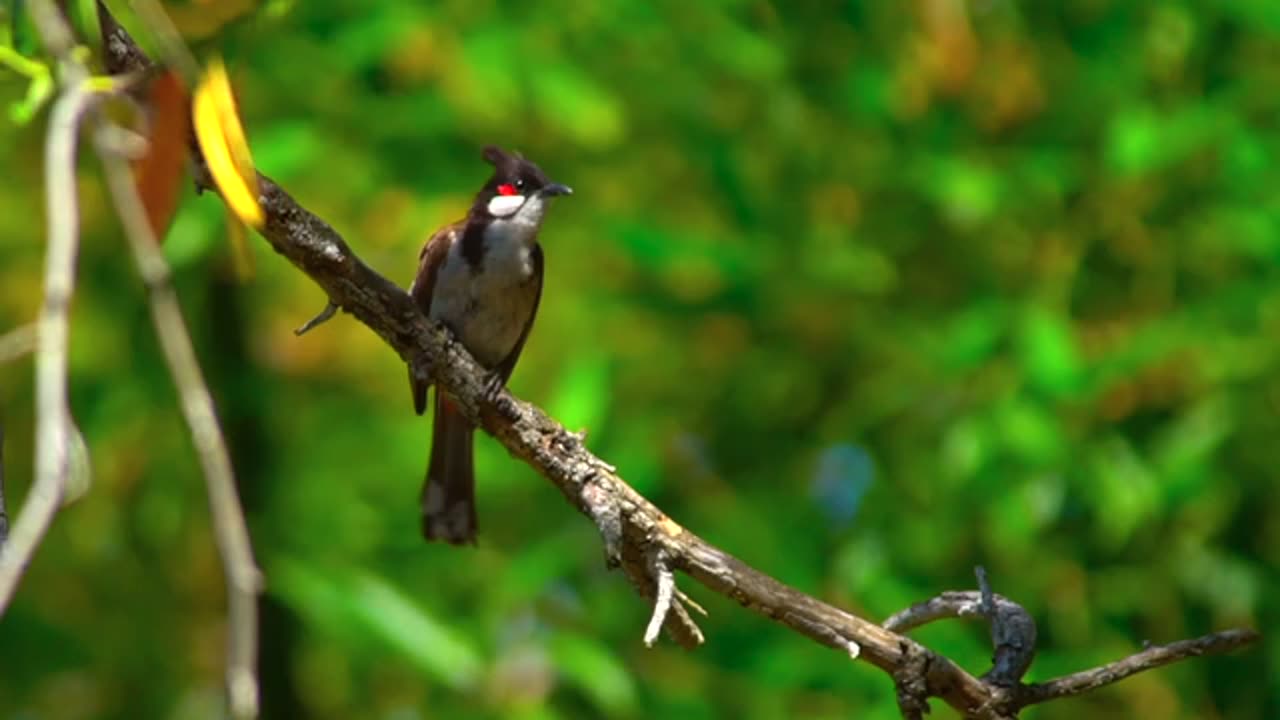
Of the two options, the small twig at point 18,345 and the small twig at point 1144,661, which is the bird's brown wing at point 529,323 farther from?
the small twig at point 18,345

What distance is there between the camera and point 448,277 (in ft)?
15.4

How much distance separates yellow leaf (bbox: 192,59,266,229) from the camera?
1872 millimetres

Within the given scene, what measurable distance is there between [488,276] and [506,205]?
19cm

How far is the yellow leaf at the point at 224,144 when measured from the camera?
1.87 metres

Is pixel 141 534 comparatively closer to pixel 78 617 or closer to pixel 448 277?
pixel 78 617

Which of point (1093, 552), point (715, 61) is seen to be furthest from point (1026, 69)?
point (1093, 552)

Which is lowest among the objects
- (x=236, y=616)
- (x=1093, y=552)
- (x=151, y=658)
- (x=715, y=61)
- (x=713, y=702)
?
(x=236, y=616)

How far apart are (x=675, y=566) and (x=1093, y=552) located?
334 cm

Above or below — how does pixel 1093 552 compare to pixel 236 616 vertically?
above

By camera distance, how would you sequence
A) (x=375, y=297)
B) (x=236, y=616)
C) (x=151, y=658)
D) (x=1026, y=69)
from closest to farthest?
(x=236, y=616)
(x=375, y=297)
(x=151, y=658)
(x=1026, y=69)

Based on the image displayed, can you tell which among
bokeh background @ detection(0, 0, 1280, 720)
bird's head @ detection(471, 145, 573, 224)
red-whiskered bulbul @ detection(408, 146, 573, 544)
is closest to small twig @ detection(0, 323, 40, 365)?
red-whiskered bulbul @ detection(408, 146, 573, 544)

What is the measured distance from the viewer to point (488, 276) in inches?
184

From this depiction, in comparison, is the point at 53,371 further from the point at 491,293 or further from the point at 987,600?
the point at 491,293

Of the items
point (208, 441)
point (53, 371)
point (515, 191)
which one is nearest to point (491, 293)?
point (515, 191)
